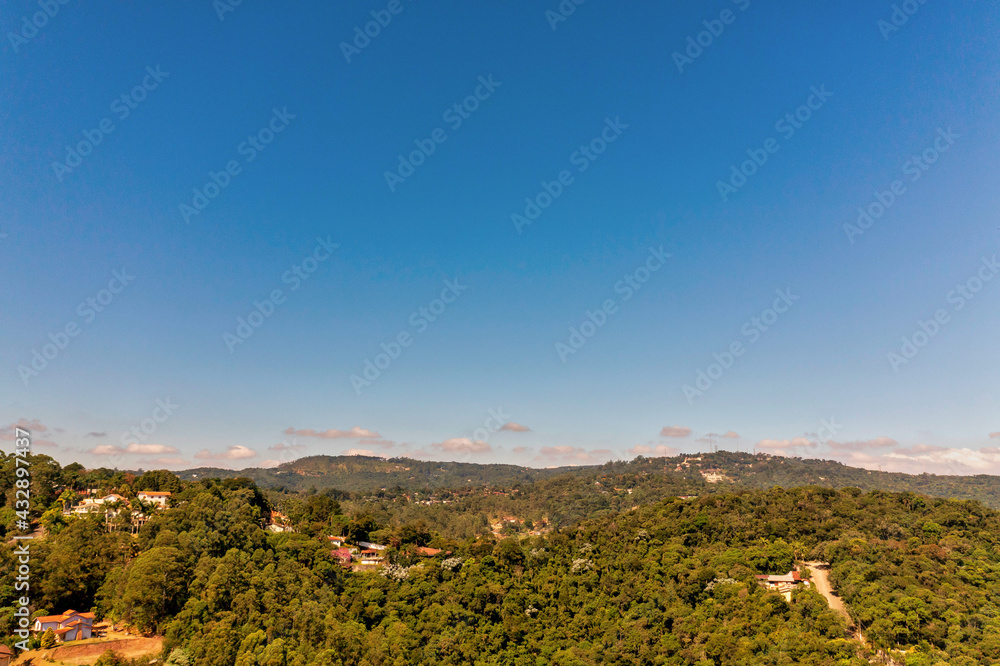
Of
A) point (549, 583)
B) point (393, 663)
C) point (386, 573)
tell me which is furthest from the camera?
point (549, 583)

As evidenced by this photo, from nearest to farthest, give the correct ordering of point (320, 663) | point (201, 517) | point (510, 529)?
point (320, 663), point (201, 517), point (510, 529)

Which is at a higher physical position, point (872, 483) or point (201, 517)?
point (201, 517)

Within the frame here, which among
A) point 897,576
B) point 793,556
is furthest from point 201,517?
point 897,576

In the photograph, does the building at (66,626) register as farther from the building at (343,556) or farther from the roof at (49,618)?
the building at (343,556)

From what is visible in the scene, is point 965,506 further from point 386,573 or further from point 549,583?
point 386,573

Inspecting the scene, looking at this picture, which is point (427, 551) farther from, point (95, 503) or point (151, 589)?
point (95, 503)

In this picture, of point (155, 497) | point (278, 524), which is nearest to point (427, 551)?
point (278, 524)

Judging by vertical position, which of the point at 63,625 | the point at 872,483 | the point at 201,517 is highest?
the point at 201,517
